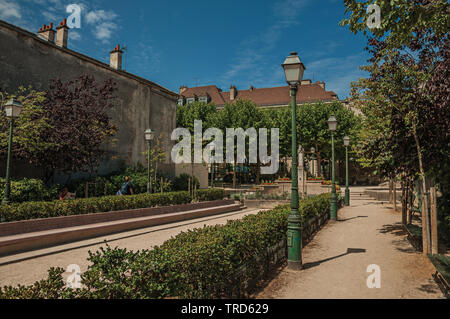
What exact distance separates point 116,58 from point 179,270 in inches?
841

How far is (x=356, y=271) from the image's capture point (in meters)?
5.88

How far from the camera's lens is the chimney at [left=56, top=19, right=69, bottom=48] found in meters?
17.8

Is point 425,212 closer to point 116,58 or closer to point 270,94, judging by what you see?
point 116,58

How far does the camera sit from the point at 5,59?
14438mm

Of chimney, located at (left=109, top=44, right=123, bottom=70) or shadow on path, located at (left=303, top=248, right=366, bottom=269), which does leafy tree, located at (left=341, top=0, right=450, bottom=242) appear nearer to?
shadow on path, located at (left=303, top=248, right=366, bottom=269)

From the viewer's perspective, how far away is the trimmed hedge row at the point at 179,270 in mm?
2768

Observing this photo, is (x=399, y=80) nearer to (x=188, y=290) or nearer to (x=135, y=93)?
(x=188, y=290)

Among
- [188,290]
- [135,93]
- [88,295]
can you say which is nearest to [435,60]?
[188,290]

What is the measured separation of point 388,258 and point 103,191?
1475 cm

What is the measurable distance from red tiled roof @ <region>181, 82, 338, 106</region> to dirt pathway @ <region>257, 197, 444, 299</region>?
147 ft

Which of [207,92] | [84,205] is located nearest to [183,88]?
[207,92]

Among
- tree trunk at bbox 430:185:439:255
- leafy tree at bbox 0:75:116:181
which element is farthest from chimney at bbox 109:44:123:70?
tree trunk at bbox 430:185:439:255

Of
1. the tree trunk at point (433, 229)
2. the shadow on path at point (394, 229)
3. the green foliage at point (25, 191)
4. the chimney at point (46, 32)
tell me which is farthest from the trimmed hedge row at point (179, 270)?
the chimney at point (46, 32)

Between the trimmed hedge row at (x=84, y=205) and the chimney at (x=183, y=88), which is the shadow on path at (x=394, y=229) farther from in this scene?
the chimney at (x=183, y=88)
